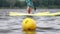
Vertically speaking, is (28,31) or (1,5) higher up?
(28,31)

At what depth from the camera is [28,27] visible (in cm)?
707

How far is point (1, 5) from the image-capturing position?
3619 centimetres

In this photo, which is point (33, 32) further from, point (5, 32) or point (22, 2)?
point (22, 2)

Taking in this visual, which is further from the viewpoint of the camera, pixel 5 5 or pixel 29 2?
pixel 5 5

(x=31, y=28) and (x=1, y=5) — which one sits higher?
(x=31, y=28)

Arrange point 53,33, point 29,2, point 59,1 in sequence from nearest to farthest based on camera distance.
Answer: point 53,33, point 29,2, point 59,1

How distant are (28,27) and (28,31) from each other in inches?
5.3

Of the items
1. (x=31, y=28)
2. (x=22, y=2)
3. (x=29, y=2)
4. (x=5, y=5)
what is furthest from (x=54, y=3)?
(x=31, y=28)

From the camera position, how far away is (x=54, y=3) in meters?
36.6

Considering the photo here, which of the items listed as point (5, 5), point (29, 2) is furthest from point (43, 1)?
point (29, 2)

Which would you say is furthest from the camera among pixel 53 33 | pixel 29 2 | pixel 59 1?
pixel 59 1

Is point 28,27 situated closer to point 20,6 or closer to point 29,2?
point 29,2

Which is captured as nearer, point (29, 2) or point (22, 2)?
point (29, 2)

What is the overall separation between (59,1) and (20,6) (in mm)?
5396
